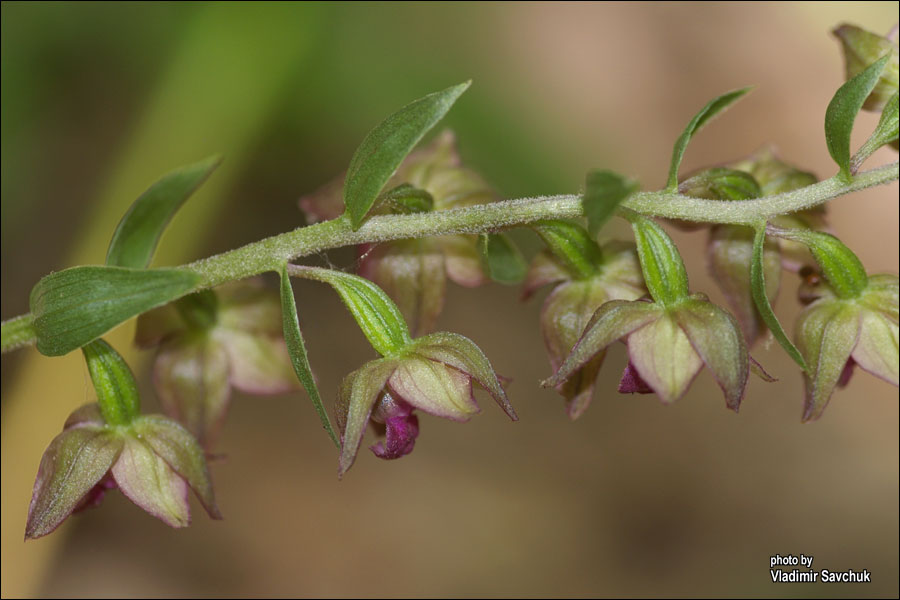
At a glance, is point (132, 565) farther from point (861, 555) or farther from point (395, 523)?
point (861, 555)

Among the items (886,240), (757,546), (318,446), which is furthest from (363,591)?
(886,240)

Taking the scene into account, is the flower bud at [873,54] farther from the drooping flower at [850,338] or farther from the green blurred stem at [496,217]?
the drooping flower at [850,338]

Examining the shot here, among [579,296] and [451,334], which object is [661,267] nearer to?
[579,296]

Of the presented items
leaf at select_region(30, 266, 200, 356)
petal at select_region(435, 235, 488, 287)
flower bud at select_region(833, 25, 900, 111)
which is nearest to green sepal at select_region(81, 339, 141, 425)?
leaf at select_region(30, 266, 200, 356)

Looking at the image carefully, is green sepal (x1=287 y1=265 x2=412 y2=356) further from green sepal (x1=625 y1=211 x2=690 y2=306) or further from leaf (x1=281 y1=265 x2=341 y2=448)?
green sepal (x1=625 y1=211 x2=690 y2=306)

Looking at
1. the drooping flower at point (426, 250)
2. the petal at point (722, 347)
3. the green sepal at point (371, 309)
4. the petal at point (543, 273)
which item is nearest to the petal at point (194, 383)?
the drooping flower at point (426, 250)

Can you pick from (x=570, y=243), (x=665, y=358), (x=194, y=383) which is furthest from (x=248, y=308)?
(x=665, y=358)
